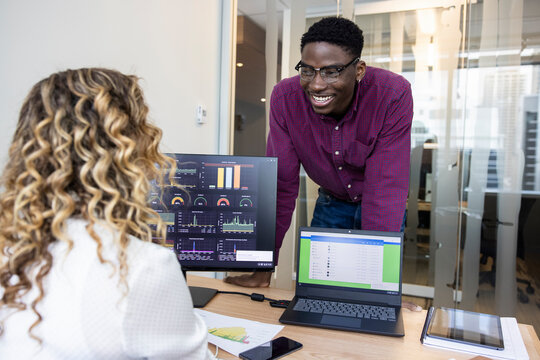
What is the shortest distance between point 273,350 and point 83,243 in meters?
0.58

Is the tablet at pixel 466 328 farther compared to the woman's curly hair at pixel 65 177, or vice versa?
the tablet at pixel 466 328

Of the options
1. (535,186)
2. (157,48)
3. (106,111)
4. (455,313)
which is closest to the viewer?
(106,111)

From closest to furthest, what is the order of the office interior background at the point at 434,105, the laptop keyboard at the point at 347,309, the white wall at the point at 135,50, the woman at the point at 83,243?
the woman at the point at 83,243
the laptop keyboard at the point at 347,309
the white wall at the point at 135,50
the office interior background at the point at 434,105

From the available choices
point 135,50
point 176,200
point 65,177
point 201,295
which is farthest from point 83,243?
point 135,50

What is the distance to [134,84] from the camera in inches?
32.2

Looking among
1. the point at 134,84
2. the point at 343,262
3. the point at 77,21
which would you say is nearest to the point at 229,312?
the point at 343,262

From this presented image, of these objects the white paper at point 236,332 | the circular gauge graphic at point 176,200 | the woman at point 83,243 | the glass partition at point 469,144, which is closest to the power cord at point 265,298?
the white paper at point 236,332

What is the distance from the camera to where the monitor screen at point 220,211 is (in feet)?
4.50

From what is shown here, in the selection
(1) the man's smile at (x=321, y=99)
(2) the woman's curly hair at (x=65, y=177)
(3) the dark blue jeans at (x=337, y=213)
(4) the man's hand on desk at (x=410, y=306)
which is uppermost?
(1) the man's smile at (x=321, y=99)

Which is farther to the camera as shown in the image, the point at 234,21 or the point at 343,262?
the point at 234,21

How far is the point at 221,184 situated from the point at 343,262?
0.45 meters

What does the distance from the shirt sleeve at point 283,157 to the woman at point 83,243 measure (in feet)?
3.01

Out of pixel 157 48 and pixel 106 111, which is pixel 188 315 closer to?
pixel 106 111

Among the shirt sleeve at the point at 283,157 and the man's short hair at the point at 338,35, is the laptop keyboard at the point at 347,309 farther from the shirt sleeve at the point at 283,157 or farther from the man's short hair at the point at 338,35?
the man's short hair at the point at 338,35
